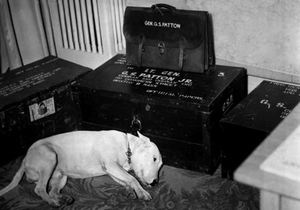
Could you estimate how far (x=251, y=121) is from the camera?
2.15 meters

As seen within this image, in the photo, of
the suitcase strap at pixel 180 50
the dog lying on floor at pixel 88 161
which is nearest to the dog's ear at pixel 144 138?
the dog lying on floor at pixel 88 161

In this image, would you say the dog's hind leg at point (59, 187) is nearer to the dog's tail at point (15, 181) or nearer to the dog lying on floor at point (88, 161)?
the dog lying on floor at point (88, 161)

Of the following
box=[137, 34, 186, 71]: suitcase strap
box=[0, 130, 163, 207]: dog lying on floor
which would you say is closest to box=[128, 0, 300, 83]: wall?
box=[137, 34, 186, 71]: suitcase strap

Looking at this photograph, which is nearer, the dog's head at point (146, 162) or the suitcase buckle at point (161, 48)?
the dog's head at point (146, 162)

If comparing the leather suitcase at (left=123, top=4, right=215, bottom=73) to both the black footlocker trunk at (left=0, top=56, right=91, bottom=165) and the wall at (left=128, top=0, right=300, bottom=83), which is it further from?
the black footlocker trunk at (left=0, top=56, right=91, bottom=165)

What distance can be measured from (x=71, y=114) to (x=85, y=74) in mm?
241

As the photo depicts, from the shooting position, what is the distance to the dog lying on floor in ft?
7.16

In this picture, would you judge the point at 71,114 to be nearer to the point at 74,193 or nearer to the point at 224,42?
the point at 74,193

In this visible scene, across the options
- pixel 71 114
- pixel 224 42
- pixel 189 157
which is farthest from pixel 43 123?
pixel 224 42

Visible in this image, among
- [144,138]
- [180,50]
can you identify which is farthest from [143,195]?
[180,50]

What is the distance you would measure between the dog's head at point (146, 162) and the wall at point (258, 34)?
742mm

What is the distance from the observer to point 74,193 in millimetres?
2270

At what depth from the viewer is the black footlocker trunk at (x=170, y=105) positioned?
2.27 m

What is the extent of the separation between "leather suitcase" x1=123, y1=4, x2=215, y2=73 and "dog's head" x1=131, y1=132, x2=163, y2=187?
53 cm
